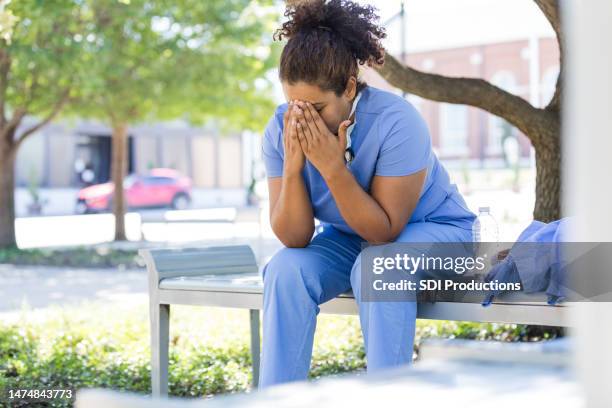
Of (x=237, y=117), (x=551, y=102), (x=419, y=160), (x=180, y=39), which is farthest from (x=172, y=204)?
(x=419, y=160)

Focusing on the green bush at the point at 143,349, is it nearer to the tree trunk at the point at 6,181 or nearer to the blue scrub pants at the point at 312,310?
the blue scrub pants at the point at 312,310

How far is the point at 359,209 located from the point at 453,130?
5324cm

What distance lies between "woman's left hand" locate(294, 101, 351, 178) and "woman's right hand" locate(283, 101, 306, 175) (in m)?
0.02

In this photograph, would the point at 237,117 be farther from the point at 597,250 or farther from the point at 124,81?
the point at 597,250

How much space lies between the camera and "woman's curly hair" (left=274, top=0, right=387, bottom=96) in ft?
9.72

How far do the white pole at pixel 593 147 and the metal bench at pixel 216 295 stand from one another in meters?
2.01

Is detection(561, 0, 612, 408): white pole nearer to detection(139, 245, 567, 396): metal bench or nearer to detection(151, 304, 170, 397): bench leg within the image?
detection(139, 245, 567, 396): metal bench

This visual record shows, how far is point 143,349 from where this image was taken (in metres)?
5.36

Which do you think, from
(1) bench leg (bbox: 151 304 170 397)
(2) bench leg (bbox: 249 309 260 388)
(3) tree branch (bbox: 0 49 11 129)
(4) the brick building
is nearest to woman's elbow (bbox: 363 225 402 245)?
(1) bench leg (bbox: 151 304 170 397)

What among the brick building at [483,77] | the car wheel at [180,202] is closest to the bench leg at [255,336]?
the car wheel at [180,202]

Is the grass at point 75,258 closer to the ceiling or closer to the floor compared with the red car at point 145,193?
closer to the floor

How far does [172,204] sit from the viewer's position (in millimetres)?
35562

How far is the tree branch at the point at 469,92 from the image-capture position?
17.2 feet

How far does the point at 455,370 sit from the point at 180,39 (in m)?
14.1
